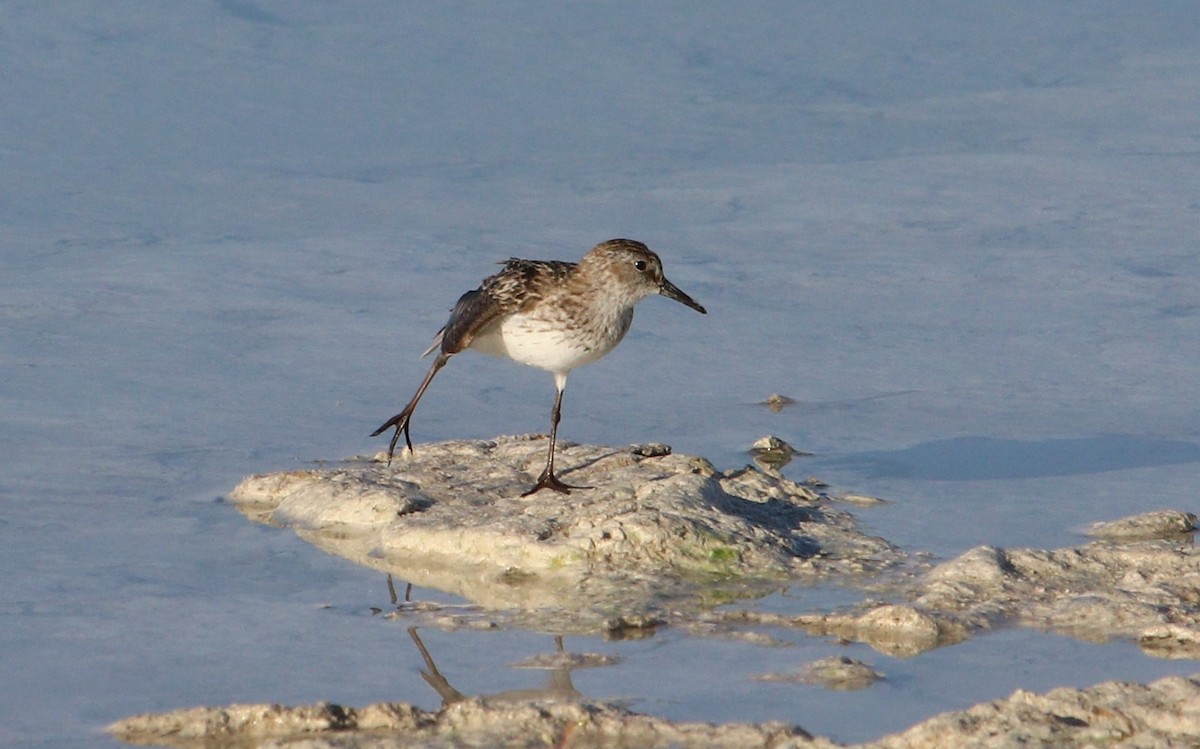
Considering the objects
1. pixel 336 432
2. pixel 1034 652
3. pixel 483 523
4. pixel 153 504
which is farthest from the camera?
pixel 336 432

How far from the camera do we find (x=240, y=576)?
6.69 meters

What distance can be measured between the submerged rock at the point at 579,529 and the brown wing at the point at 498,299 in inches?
22.8

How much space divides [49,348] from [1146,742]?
6.56 m

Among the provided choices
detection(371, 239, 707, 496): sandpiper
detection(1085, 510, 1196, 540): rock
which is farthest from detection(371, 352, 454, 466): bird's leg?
detection(1085, 510, 1196, 540): rock

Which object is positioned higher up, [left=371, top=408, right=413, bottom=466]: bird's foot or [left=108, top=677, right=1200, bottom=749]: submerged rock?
[left=371, top=408, right=413, bottom=466]: bird's foot

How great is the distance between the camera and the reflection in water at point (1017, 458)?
816 centimetres

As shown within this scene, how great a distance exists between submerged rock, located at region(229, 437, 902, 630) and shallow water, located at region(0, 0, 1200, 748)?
23 centimetres

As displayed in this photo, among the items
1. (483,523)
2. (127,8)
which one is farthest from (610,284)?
(127,8)

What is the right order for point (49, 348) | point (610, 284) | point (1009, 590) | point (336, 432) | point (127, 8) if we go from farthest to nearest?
point (127, 8) < point (49, 348) < point (336, 432) < point (610, 284) < point (1009, 590)

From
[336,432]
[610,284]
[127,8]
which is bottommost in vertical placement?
[336,432]

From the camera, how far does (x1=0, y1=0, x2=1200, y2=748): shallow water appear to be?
5891 mm

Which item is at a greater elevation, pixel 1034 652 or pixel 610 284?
pixel 610 284

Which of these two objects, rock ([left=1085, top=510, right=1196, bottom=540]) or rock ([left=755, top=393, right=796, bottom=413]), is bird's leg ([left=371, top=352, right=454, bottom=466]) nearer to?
rock ([left=755, top=393, right=796, bottom=413])

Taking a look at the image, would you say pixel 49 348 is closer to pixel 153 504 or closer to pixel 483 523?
pixel 153 504
